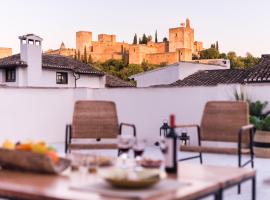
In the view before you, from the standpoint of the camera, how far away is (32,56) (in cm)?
2409

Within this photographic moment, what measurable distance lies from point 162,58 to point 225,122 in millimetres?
56400

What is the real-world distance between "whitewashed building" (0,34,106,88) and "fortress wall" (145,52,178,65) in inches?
1152

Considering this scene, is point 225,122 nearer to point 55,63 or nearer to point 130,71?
point 55,63

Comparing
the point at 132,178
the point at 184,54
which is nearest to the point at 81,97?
the point at 132,178

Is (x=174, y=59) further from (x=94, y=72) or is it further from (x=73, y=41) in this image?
(x=94, y=72)

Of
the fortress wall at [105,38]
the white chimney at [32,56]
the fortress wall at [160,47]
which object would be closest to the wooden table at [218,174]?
the white chimney at [32,56]

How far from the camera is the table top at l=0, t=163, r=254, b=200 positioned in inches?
93.9

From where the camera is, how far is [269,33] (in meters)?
25.9

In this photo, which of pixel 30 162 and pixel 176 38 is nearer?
pixel 30 162

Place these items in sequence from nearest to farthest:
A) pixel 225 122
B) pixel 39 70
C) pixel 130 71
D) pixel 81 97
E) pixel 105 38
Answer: pixel 225 122 < pixel 81 97 < pixel 39 70 < pixel 130 71 < pixel 105 38

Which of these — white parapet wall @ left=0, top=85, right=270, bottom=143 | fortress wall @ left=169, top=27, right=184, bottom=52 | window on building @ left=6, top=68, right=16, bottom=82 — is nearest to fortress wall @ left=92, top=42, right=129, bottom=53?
fortress wall @ left=169, top=27, right=184, bottom=52

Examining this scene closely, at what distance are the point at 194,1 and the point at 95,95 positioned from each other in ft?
60.3

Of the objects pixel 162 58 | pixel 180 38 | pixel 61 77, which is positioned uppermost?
pixel 180 38

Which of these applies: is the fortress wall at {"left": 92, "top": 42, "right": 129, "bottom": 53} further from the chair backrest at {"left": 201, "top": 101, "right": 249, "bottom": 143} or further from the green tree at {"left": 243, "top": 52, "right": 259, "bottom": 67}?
the chair backrest at {"left": 201, "top": 101, "right": 249, "bottom": 143}
